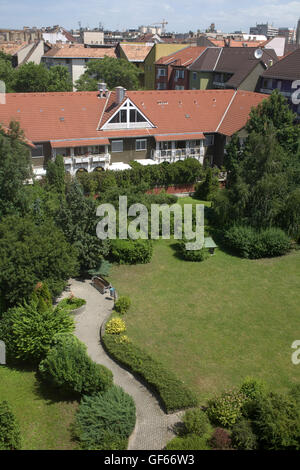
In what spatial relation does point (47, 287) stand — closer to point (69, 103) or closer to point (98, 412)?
point (98, 412)

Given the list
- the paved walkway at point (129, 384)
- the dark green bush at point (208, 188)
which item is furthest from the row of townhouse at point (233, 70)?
the paved walkway at point (129, 384)

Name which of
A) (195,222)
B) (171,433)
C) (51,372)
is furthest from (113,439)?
(195,222)

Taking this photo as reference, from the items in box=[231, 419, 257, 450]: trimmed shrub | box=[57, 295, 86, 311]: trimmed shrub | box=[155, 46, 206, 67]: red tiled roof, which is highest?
box=[155, 46, 206, 67]: red tiled roof

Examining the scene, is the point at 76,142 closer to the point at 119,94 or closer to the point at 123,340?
the point at 119,94

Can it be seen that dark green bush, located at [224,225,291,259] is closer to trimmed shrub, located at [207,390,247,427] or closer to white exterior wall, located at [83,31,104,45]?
trimmed shrub, located at [207,390,247,427]

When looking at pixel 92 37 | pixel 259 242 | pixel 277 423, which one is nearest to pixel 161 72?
pixel 259 242

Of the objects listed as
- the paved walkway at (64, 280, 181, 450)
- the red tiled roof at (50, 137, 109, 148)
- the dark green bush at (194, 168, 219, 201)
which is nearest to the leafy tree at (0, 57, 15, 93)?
the red tiled roof at (50, 137, 109, 148)
